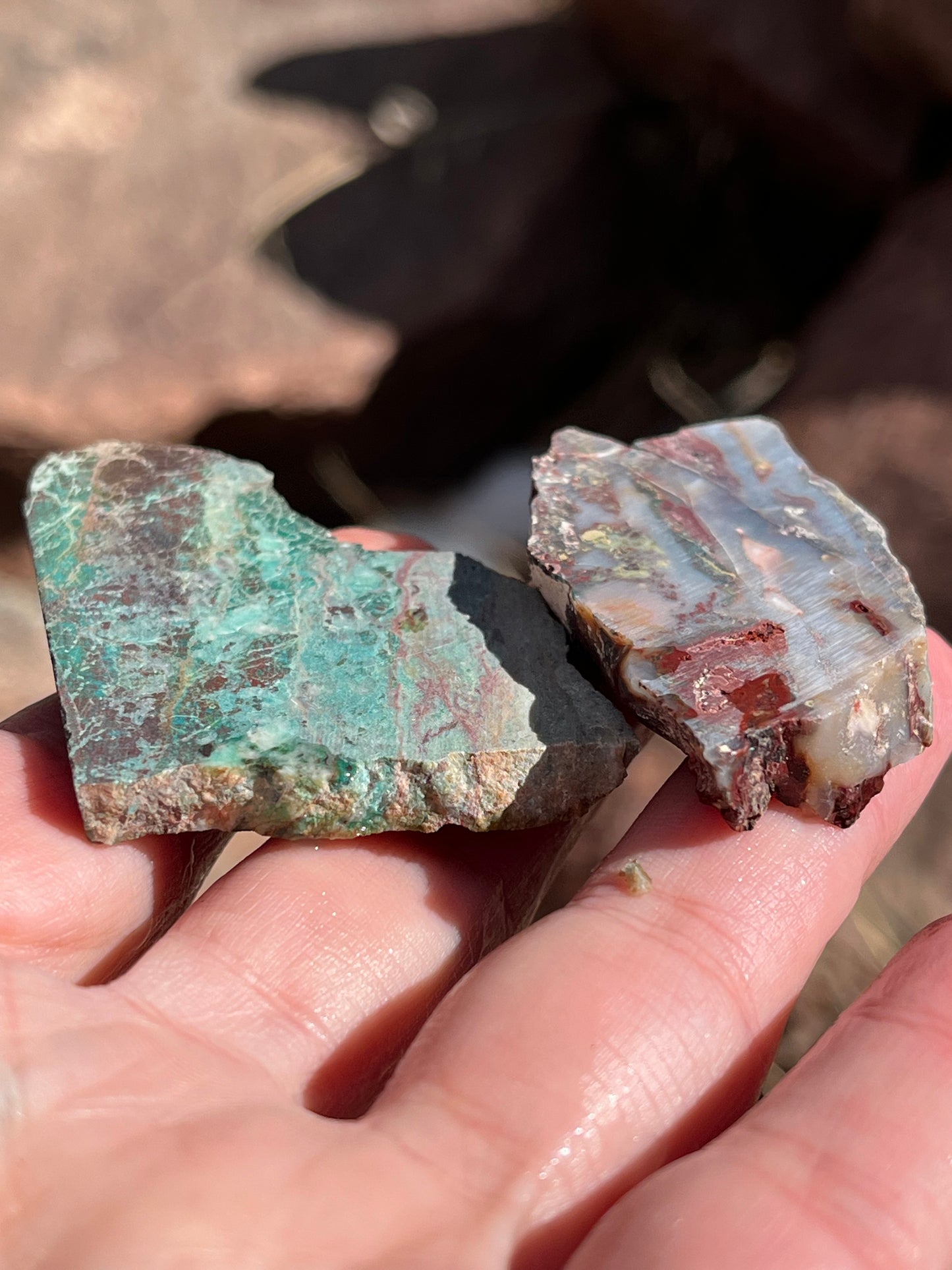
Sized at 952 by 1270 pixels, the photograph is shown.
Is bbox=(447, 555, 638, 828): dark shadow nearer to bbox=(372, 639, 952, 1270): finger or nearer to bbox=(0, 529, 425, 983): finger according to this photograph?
bbox=(372, 639, 952, 1270): finger

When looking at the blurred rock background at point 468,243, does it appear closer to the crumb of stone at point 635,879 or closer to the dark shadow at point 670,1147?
the crumb of stone at point 635,879

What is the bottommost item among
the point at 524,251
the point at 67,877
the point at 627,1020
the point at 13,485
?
the point at 13,485

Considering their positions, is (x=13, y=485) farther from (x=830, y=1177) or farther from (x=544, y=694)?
(x=830, y=1177)

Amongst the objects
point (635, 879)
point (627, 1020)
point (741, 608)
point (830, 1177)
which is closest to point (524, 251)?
point (741, 608)

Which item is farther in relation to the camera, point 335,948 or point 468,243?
point 468,243

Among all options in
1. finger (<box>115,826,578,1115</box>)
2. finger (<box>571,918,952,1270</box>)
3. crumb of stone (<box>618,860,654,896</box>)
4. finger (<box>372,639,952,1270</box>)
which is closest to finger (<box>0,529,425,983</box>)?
finger (<box>115,826,578,1115</box>)

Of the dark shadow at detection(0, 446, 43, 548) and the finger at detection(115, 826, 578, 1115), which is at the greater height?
the finger at detection(115, 826, 578, 1115)

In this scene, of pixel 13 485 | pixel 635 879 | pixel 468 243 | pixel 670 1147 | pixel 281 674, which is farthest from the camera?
pixel 468 243

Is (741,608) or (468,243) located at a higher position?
(741,608)
